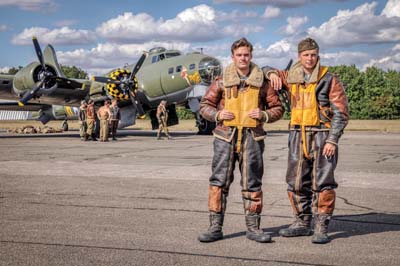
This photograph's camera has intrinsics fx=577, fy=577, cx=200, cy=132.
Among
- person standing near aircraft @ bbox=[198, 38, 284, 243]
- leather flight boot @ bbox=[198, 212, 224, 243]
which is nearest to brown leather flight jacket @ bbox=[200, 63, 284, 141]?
person standing near aircraft @ bbox=[198, 38, 284, 243]

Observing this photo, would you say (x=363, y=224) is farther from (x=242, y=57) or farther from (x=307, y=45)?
(x=242, y=57)

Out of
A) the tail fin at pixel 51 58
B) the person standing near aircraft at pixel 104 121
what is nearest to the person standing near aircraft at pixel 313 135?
the person standing near aircraft at pixel 104 121

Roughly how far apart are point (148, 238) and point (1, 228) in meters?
1.72

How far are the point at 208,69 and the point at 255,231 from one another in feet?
68.7

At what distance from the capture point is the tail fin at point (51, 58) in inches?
1195

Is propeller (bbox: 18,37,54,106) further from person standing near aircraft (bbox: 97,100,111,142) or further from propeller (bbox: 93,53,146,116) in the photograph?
person standing near aircraft (bbox: 97,100,111,142)

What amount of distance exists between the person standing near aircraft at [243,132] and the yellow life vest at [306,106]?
0.22 m

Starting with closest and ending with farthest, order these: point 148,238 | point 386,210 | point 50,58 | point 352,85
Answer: point 148,238 → point 386,210 → point 50,58 → point 352,85

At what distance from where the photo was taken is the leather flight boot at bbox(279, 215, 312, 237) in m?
6.04

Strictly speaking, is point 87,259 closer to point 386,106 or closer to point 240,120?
point 240,120

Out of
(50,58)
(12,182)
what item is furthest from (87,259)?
(50,58)

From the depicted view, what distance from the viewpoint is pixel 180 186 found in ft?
32.5

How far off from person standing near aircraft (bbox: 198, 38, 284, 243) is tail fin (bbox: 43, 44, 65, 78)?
997 inches

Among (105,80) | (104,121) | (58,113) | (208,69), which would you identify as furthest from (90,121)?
(58,113)
